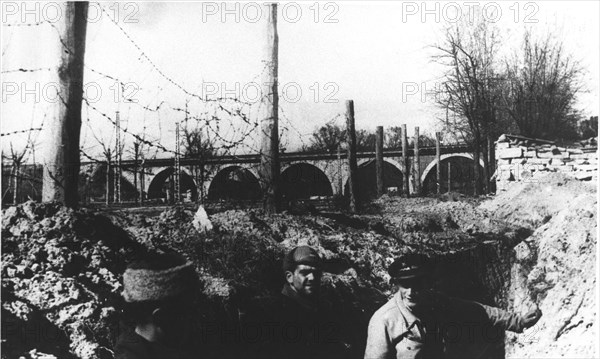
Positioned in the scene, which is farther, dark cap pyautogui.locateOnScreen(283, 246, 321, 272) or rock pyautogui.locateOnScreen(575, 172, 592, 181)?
rock pyautogui.locateOnScreen(575, 172, 592, 181)

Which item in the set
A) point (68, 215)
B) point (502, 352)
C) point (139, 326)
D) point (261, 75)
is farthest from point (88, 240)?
point (502, 352)

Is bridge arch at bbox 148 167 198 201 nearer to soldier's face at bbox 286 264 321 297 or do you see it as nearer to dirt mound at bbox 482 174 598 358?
soldier's face at bbox 286 264 321 297

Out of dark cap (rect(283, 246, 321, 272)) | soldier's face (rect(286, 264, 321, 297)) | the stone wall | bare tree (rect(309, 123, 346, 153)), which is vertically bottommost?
soldier's face (rect(286, 264, 321, 297))

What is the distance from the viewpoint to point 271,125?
515 cm

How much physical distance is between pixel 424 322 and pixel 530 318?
4.17ft

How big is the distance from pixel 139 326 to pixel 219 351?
164 centimetres

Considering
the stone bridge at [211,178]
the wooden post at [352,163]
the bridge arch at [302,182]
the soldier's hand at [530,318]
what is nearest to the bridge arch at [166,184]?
the stone bridge at [211,178]

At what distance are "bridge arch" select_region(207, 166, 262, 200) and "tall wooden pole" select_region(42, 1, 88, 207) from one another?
5.32 ft

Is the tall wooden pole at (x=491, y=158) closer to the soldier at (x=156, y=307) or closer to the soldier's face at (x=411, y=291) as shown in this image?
the soldier's face at (x=411, y=291)

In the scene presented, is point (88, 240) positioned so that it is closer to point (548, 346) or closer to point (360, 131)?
point (548, 346)

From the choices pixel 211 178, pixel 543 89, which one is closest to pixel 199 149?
pixel 211 178

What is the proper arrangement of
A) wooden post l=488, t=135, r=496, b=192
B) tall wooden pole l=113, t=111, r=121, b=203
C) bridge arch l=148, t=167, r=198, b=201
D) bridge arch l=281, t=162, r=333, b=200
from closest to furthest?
tall wooden pole l=113, t=111, r=121, b=203
bridge arch l=148, t=167, r=198, b=201
bridge arch l=281, t=162, r=333, b=200
wooden post l=488, t=135, r=496, b=192

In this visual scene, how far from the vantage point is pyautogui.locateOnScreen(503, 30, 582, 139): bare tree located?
509 cm

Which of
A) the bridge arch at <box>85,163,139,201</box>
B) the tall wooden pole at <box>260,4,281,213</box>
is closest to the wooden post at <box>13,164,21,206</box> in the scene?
the bridge arch at <box>85,163,139,201</box>
